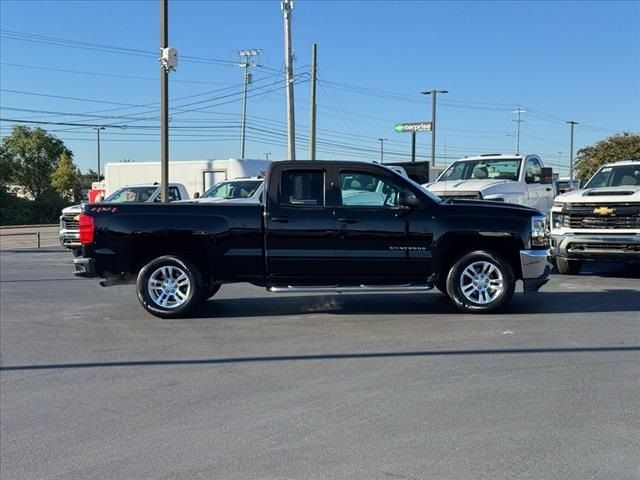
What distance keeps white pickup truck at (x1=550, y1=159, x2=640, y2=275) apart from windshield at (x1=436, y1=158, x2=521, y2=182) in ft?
8.83

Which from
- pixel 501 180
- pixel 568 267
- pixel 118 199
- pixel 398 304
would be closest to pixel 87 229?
pixel 398 304

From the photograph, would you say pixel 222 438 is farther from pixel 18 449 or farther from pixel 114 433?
pixel 18 449

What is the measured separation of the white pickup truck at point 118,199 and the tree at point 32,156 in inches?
1959

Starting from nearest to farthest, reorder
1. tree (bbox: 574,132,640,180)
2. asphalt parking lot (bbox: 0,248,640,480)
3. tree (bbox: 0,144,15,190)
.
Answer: asphalt parking lot (bbox: 0,248,640,480) < tree (bbox: 574,132,640,180) < tree (bbox: 0,144,15,190)

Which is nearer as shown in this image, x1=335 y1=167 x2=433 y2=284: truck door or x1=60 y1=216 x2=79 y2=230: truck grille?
x1=335 y1=167 x2=433 y2=284: truck door

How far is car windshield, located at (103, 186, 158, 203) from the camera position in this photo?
61.2 feet

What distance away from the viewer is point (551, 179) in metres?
15.5

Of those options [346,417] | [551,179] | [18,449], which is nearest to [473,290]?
[346,417]

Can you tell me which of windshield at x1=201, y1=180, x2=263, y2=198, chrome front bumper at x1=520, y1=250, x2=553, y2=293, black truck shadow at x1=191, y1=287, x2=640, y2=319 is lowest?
black truck shadow at x1=191, y1=287, x2=640, y2=319

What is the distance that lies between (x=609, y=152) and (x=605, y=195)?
34.8 meters

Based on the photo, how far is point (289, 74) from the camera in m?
27.4

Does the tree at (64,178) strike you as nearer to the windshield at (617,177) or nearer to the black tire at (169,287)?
the windshield at (617,177)

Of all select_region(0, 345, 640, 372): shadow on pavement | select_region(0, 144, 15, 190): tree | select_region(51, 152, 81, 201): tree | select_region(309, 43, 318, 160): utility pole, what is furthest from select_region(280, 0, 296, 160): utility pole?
select_region(51, 152, 81, 201): tree

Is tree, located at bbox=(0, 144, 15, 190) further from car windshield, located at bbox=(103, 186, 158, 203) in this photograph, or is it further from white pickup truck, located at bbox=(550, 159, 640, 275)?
white pickup truck, located at bbox=(550, 159, 640, 275)
